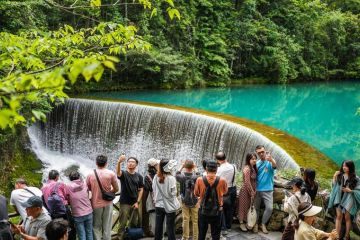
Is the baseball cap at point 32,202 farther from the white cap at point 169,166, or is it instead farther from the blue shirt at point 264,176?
the blue shirt at point 264,176

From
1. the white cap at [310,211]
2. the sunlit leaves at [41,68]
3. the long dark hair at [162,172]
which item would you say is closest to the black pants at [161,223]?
the long dark hair at [162,172]

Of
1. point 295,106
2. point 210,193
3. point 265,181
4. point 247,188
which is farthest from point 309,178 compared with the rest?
point 295,106

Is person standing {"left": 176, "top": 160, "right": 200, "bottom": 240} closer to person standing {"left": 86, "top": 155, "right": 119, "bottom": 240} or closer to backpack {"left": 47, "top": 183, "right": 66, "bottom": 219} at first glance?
person standing {"left": 86, "top": 155, "right": 119, "bottom": 240}

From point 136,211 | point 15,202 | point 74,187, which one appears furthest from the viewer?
point 136,211

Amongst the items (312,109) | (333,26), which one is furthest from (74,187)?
(333,26)

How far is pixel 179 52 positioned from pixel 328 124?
11.9 meters

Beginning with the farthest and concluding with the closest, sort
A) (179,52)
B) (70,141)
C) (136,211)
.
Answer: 1. (179,52)
2. (70,141)
3. (136,211)

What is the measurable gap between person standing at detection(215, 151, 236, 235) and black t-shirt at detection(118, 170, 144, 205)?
108 centimetres

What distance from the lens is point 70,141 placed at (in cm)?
1641

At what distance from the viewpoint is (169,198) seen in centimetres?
475

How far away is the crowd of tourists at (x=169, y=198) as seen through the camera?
430cm

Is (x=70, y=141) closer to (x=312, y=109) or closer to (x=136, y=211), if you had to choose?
(x=136, y=211)

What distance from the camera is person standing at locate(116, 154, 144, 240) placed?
16.0 feet

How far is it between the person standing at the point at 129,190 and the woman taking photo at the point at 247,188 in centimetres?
154
